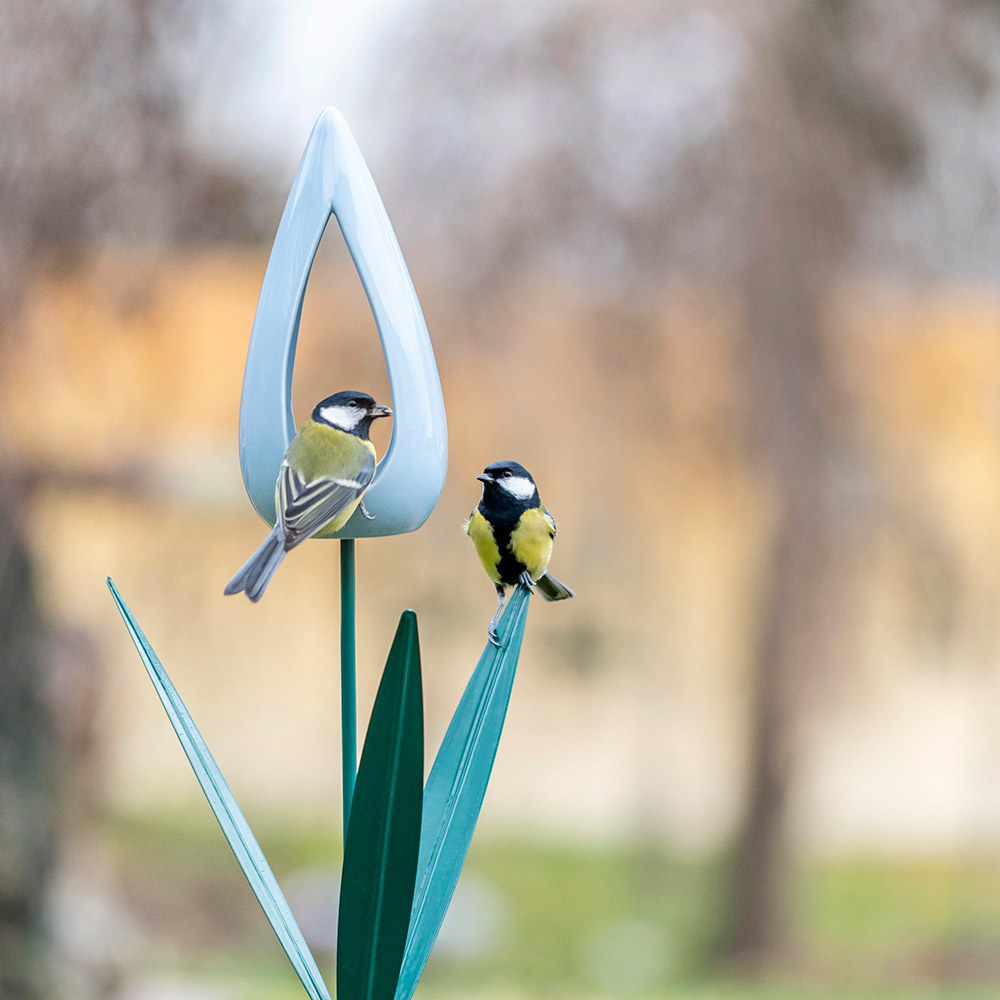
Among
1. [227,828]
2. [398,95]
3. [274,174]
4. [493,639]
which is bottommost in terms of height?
[227,828]

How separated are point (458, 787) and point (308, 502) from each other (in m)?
0.22

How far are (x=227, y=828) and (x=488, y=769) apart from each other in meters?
0.16

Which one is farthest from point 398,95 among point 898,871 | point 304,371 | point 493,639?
point 898,871

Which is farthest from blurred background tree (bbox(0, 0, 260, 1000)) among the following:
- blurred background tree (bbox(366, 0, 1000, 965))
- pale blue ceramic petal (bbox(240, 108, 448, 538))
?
pale blue ceramic petal (bbox(240, 108, 448, 538))

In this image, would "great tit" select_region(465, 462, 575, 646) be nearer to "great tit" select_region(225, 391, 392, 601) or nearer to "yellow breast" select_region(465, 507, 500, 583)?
"yellow breast" select_region(465, 507, 500, 583)

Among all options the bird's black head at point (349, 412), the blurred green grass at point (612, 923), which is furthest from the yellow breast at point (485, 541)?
the blurred green grass at point (612, 923)

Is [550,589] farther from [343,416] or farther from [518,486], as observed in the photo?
[343,416]

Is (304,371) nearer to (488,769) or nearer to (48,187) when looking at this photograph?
(48,187)

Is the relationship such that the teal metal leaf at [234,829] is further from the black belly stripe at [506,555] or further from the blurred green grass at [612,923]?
the blurred green grass at [612,923]

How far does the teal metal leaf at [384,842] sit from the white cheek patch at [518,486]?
19cm

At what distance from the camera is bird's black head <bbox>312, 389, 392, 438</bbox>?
1.85ft

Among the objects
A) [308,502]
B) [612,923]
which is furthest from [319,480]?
[612,923]

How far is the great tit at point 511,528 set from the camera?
664 millimetres

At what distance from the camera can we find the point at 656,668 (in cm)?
229
